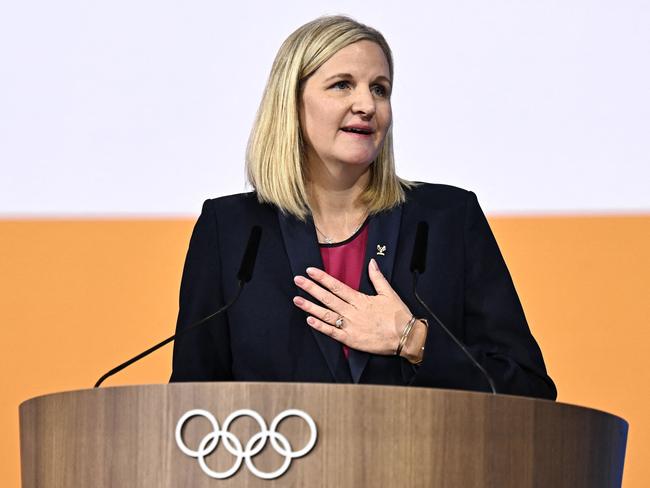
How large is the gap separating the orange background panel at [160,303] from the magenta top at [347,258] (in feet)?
2.07

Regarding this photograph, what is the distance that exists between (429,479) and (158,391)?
0.34m

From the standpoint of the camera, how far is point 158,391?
161 centimetres

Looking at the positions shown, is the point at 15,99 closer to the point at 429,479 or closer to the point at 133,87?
the point at 133,87

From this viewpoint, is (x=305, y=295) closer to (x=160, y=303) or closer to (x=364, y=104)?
(x=364, y=104)

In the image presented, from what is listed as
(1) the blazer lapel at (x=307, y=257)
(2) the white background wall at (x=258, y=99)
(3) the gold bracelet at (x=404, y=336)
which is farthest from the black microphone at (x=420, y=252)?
(2) the white background wall at (x=258, y=99)

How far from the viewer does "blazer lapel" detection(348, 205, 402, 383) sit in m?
2.23

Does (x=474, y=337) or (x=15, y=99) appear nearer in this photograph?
(x=474, y=337)

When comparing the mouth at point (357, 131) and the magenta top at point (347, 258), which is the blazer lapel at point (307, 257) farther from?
the mouth at point (357, 131)

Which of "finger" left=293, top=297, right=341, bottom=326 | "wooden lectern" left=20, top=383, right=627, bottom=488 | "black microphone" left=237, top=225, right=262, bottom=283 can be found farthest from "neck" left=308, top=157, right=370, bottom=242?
"wooden lectern" left=20, top=383, right=627, bottom=488

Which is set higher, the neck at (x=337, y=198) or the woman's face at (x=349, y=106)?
the woman's face at (x=349, y=106)

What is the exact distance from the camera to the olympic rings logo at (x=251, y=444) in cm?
155

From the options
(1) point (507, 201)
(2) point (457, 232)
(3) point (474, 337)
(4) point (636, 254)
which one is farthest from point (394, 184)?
(4) point (636, 254)

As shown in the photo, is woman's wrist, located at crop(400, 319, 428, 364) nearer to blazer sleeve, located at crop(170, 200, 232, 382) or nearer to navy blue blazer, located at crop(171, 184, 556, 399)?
navy blue blazer, located at crop(171, 184, 556, 399)

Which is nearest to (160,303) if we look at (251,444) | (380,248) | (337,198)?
(337,198)
